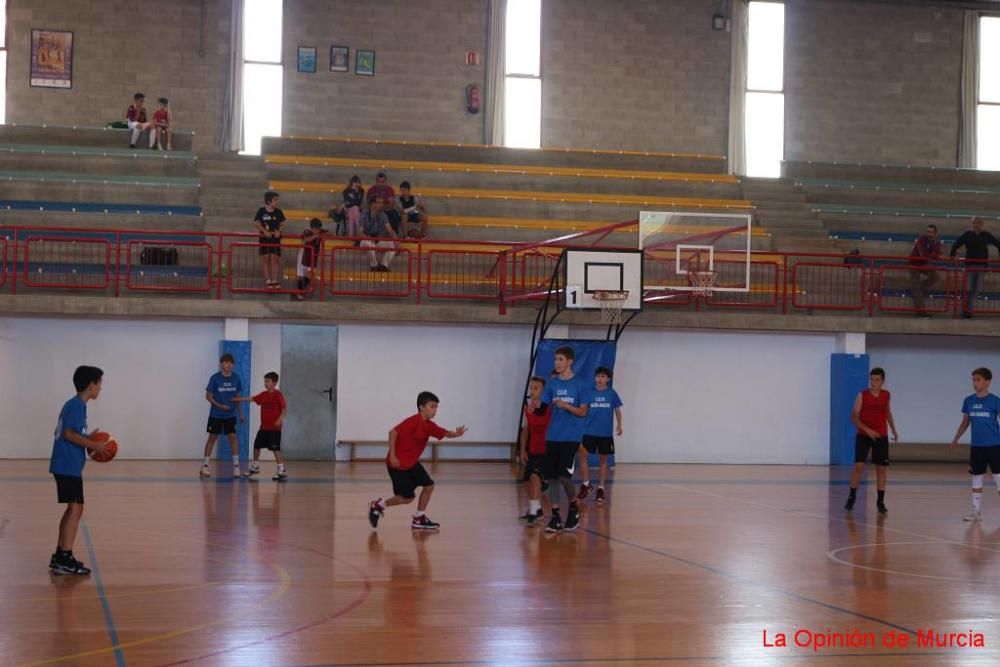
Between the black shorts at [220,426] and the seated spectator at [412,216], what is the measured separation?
6.75m

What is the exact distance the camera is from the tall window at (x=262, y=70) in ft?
94.6

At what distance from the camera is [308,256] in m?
21.9

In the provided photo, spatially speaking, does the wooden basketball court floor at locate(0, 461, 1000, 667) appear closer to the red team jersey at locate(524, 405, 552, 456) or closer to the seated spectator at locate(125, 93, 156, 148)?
the red team jersey at locate(524, 405, 552, 456)

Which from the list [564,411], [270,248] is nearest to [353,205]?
[270,248]

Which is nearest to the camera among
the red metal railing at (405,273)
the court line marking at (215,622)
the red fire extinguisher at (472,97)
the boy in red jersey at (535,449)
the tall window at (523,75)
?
the court line marking at (215,622)

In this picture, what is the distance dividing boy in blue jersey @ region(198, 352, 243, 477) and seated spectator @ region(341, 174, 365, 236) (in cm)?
596

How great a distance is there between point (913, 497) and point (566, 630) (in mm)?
10906

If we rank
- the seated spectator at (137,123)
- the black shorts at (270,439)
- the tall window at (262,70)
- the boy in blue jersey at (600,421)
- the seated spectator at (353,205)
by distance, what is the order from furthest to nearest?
the tall window at (262,70), the seated spectator at (137,123), the seated spectator at (353,205), the black shorts at (270,439), the boy in blue jersey at (600,421)

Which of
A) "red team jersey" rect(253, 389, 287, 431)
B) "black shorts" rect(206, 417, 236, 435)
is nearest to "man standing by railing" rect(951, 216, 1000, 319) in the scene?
"red team jersey" rect(253, 389, 287, 431)

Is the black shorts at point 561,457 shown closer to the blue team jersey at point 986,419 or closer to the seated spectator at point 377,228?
the blue team jersey at point 986,419

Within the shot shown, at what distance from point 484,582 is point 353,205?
15417 mm

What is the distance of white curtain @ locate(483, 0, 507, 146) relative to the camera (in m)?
29.5

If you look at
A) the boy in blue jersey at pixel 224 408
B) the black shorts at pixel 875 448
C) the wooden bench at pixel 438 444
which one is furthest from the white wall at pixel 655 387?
the black shorts at pixel 875 448

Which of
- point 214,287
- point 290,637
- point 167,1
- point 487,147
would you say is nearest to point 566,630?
point 290,637
